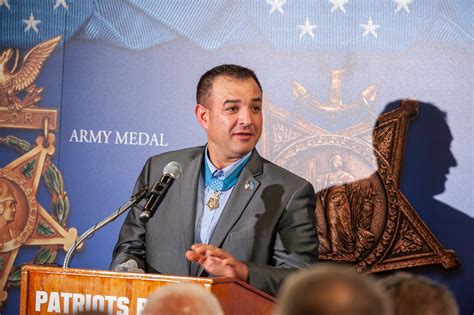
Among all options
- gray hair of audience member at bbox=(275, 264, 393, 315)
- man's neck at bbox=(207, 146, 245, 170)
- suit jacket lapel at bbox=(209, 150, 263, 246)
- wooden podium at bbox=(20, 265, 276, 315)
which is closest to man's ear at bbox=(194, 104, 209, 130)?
man's neck at bbox=(207, 146, 245, 170)

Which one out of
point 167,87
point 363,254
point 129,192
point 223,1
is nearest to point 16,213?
point 129,192

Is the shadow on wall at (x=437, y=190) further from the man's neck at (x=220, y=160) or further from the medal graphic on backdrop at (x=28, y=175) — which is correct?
the medal graphic on backdrop at (x=28, y=175)

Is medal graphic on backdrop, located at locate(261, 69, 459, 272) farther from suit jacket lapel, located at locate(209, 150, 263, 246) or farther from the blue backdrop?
suit jacket lapel, located at locate(209, 150, 263, 246)

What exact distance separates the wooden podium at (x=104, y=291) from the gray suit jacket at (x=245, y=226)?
0.88m

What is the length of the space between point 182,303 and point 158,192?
6.84ft

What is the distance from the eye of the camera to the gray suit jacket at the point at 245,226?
Result: 3.69m

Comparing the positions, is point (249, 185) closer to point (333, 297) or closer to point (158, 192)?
point (158, 192)

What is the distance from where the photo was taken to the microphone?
9.81 ft

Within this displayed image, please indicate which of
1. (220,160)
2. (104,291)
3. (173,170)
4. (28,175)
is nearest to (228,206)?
(220,160)

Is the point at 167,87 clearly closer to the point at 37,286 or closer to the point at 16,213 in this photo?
the point at 16,213

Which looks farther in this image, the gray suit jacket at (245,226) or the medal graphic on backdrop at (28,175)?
the medal graphic on backdrop at (28,175)

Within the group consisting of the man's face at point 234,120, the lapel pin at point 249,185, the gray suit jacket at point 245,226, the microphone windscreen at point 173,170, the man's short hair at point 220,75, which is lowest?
the gray suit jacket at point 245,226

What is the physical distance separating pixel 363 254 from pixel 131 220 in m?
1.48

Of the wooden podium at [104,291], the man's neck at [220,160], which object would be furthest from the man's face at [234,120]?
the wooden podium at [104,291]
